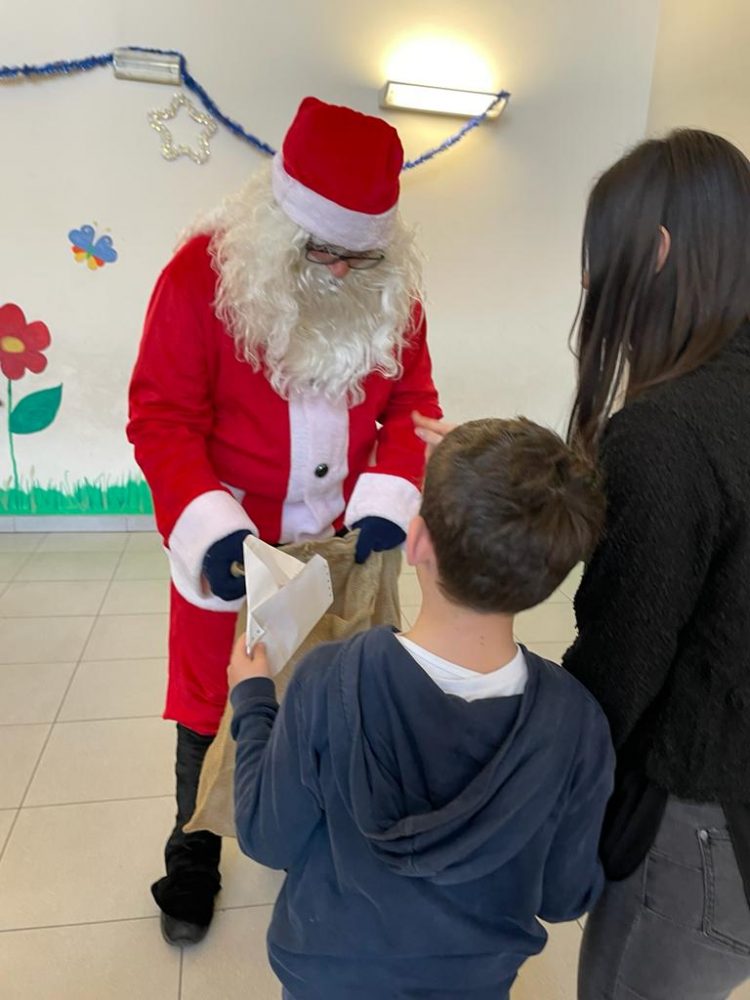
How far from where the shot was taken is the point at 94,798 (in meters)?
1.91

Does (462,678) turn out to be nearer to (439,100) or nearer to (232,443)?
(232,443)

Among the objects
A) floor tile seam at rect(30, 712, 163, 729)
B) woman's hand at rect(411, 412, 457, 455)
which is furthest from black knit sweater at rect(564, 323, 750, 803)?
floor tile seam at rect(30, 712, 163, 729)

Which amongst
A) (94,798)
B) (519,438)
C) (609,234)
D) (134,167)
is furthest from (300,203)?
(134,167)

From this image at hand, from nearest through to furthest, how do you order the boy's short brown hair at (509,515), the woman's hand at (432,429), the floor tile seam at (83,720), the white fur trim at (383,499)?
the boy's short brown hair at (509,515), the woman's hand at (432,429), the white fur trim at (383,499), the floor tile seam at (83,720)

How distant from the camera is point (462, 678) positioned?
2.47ft

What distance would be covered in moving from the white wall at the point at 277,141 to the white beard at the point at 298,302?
7.49 ft

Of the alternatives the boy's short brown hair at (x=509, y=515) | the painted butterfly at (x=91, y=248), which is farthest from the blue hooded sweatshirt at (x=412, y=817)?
the painted butterfly at (x=91, y=248)

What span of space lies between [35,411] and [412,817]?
337 cm

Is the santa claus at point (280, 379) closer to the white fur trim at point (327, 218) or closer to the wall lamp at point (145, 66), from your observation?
the white fur trim at point (327, 218)

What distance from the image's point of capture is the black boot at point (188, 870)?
153 cm

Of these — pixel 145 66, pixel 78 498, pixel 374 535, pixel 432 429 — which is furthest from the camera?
pixel 78 498

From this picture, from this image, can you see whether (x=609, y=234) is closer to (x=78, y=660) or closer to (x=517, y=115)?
(x=78, y=660)

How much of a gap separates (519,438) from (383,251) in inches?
30.6

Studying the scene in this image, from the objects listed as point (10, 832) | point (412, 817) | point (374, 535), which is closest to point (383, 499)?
point (374, 535)
